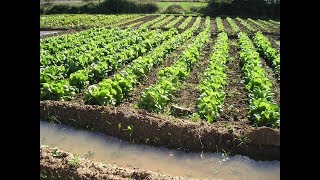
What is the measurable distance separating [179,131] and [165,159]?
551 mm

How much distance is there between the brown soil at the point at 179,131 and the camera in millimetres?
5766

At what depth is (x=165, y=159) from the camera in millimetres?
5594

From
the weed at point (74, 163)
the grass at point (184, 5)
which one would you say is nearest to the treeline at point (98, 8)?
the grass at point (184, 5)

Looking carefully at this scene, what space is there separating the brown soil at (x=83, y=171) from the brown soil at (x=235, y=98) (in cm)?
258

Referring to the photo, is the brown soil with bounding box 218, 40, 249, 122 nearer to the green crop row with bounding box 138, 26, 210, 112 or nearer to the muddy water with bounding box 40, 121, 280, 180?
the green crop row with bounding box 138, 26, 210, 112

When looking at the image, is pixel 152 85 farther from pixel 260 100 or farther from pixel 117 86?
pixel 260 100

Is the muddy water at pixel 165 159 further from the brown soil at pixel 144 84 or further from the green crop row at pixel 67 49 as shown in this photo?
the green crop row at pixel 67 49

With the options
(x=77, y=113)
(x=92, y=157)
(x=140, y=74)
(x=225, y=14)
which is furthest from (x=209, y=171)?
(x=225, y=14)

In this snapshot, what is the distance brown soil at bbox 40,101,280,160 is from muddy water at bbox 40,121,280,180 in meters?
0.15

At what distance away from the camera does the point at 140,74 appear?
9359mm

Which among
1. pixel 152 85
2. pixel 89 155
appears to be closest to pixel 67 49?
pixel 152 85
